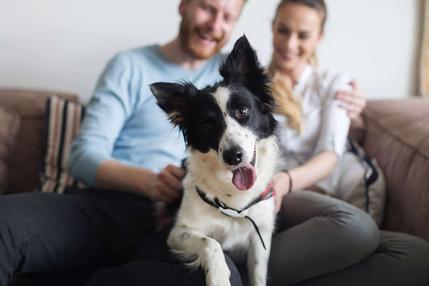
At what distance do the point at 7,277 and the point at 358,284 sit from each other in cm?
106

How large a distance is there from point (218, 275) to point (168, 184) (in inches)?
17.9

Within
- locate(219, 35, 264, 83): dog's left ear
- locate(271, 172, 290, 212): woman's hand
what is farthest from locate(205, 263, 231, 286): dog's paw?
locate(219, 35, 264, 83): dog's left ear

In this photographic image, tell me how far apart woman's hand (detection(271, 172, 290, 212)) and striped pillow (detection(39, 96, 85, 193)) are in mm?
1049

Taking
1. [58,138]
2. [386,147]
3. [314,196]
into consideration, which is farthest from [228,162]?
[58,138]

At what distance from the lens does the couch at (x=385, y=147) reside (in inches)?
69.5

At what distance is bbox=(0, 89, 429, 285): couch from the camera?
5.79ft

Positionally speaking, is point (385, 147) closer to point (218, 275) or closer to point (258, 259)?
point (258, 259)

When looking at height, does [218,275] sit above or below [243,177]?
below

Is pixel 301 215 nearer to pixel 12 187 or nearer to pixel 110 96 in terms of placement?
pixel 110 96

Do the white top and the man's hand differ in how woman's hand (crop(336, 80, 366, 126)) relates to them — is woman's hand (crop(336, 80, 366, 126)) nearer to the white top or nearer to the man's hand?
the white top

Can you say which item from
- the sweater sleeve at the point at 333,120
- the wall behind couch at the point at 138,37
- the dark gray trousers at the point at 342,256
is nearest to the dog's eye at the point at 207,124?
the dark gray trousers at the point at 342,256

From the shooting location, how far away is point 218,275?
120 centimetres

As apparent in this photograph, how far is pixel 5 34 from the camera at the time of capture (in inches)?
95.4

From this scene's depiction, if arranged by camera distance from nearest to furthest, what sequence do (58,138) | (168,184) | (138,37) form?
(168,184)
(58,138)
(138,37)
